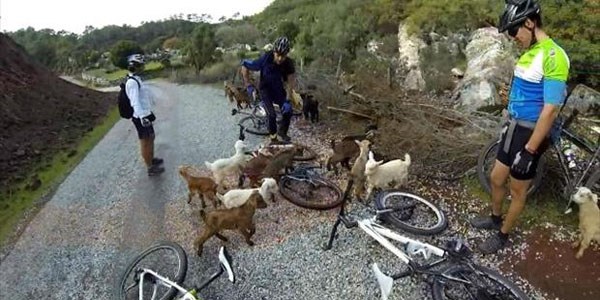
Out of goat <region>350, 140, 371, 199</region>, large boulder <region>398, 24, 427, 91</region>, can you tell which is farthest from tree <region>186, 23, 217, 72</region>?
goat <region>350, 140, 371, 199</region>

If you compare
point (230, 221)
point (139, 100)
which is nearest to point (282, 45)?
point (139, 100)

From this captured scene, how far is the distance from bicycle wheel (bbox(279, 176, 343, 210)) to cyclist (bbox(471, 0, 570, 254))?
2.58 metres

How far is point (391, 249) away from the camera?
4.07 metres

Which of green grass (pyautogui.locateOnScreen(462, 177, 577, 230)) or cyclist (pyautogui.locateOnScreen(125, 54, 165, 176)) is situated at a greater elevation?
cyclist (pyautogui.locateOnScreen(125, 54, 165, 176))

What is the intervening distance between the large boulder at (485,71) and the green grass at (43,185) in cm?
926

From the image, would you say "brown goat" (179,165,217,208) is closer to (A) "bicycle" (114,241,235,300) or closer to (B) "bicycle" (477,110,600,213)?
(A) "bicycle" (114,241,235,300)

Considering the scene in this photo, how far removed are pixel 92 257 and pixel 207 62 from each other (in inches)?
1129

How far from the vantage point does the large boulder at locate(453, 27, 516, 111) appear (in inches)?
371

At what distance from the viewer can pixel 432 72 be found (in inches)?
485

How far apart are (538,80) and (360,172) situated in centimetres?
287

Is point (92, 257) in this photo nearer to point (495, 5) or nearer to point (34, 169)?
point (34, 169)

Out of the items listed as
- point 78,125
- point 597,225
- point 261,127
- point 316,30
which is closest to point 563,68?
point 597,225

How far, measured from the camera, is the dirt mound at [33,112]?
10794 mm

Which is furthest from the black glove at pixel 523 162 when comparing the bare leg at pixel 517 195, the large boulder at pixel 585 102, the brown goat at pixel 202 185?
the large boulder at pixel 585 102
